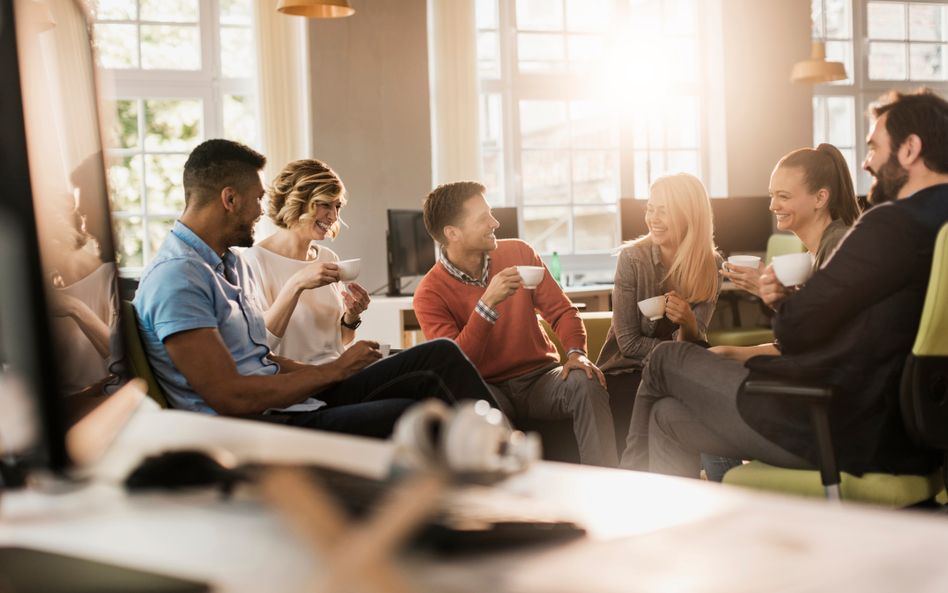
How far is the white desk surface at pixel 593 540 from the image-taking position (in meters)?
0.34

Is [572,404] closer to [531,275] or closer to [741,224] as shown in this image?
[531,275]

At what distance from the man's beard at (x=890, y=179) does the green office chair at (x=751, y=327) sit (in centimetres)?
262

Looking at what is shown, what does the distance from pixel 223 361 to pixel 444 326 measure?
1022mm

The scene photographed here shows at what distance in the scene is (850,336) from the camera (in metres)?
1.50

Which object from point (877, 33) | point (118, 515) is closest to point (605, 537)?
point (118, 515)

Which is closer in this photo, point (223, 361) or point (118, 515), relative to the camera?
point (118, 515)

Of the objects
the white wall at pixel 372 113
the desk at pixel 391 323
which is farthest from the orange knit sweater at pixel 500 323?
the white wall at pixel 372 113

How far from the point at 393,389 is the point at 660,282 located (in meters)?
1.13

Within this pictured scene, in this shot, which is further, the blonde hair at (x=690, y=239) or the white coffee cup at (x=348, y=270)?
the blonde hair at (x=690, y=239)

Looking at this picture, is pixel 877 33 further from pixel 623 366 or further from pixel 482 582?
pixel 482 582

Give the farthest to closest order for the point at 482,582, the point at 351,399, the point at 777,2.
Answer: the point at 777,2, the point at 351,399, the point at 482,582

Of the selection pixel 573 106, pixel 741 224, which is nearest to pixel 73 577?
pixel 741 224

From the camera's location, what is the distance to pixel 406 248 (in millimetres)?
4449

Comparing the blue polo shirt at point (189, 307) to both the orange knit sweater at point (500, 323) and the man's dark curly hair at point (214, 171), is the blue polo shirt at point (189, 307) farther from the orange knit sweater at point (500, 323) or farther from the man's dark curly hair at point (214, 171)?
the orange knit sweater at point (500, 323)
